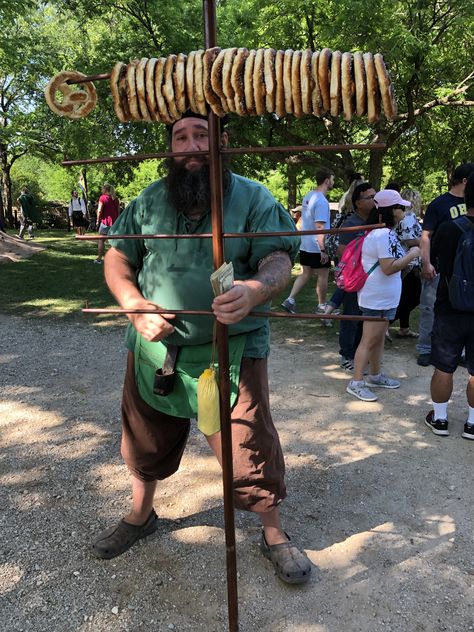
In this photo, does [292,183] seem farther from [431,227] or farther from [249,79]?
[249,79]

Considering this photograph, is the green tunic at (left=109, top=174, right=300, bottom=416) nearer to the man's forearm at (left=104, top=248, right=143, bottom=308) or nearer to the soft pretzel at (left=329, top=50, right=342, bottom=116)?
the man's forearm at (left=104, top=248, right=143, bottom=308)

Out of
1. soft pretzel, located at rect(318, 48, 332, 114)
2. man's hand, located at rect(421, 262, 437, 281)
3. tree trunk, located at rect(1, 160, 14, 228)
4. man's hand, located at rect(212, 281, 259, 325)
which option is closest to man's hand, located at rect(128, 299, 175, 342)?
man's hand, located at rect(212, 281, 259, 325)

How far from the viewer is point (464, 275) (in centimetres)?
329

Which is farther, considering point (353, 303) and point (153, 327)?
point (353, 303)

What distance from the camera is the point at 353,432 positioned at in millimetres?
3670

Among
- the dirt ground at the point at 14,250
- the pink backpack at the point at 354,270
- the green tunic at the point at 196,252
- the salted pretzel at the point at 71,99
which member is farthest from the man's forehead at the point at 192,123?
the dirt ground at the point at 14,250

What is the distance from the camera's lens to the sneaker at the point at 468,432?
139 inches

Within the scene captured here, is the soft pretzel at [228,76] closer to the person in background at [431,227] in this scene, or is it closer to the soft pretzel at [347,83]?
the soft pretzel at [347,83]

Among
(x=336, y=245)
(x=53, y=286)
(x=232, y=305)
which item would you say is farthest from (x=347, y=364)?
(x=53, y=286)

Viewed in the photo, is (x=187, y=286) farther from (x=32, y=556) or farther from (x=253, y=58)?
(x=32, y=556)

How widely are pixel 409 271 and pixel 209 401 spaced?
14.6 ft

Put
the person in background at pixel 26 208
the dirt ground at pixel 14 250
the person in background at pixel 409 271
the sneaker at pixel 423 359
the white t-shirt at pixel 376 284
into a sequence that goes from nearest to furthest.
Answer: the white t-shirt at pixel 376 284 < the sneaker at pixel 423 359 < the person in background at pixel 409 271 < the dirt ground at pixel 14 250 < the person in background at pixel 26 208

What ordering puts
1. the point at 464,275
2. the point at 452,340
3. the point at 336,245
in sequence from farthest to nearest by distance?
the point at 336,245 → the point at 452,340 → the point at 464,275

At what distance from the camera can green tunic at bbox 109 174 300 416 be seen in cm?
197
